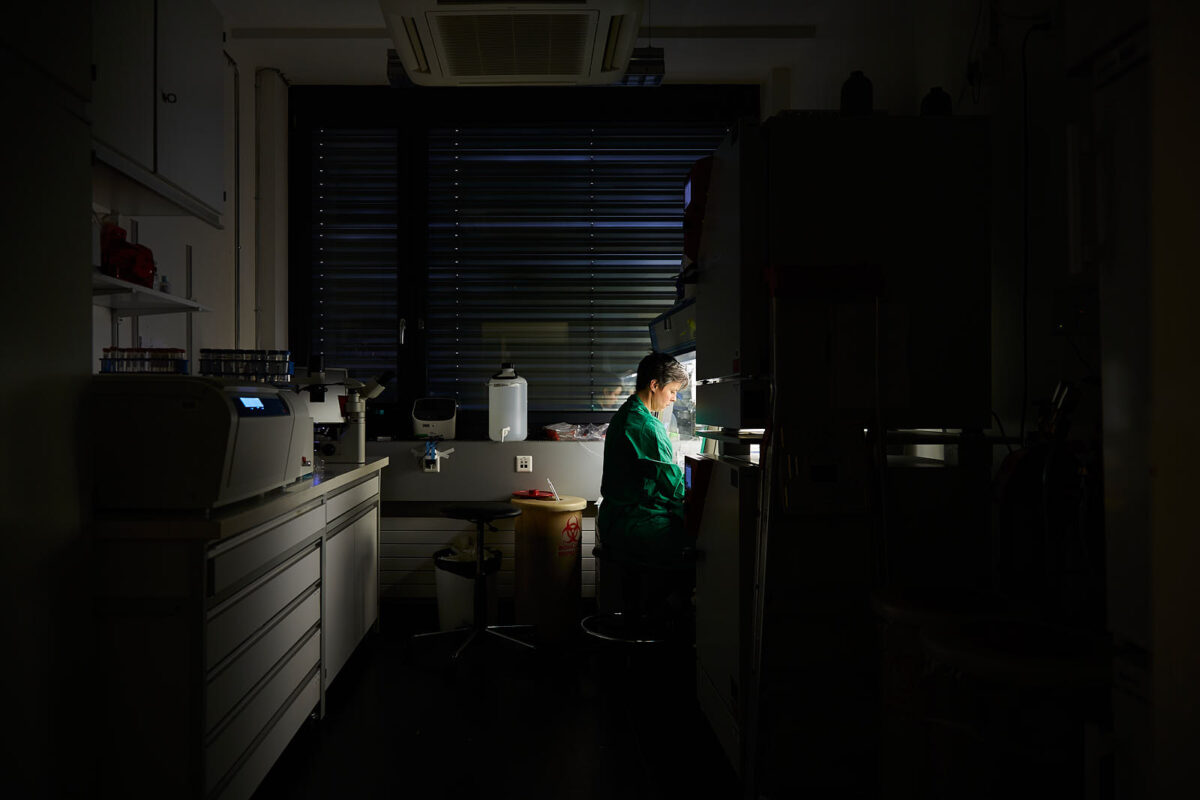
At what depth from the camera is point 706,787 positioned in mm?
2059

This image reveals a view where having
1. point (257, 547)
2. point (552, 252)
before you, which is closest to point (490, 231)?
point (552, 252)

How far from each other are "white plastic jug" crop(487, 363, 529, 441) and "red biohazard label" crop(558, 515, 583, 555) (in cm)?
70

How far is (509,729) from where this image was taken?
243cm

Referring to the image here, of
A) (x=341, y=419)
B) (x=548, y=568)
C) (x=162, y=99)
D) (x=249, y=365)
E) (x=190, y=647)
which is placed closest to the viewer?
(x=190, y=647)

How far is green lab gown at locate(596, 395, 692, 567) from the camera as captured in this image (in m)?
2.76

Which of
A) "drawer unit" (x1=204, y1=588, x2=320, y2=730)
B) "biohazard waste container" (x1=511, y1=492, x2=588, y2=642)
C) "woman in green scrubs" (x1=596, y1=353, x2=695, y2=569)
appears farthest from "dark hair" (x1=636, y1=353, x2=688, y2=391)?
"drawer unit" (x1=204, y1=588, x2=320, y2=730)

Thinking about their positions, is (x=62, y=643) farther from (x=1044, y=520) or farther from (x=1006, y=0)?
(x=1006, y=0)

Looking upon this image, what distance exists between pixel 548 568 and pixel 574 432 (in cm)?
86

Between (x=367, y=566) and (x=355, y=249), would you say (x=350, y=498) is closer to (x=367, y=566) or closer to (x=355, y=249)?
(x=367, y=566)

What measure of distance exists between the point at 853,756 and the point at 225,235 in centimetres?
353

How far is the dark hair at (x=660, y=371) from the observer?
3.11 meters

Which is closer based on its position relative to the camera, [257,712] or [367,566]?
[257,712]

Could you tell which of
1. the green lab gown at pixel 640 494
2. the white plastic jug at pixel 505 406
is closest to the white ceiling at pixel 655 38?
the white plastic jug at pixel 505 406

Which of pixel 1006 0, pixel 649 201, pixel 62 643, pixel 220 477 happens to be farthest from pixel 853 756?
pixel 649 201
